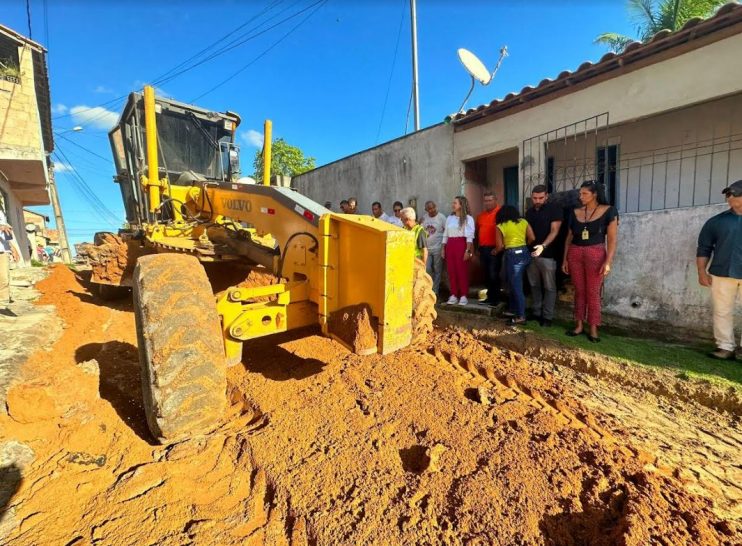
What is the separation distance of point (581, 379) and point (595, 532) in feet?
7.03

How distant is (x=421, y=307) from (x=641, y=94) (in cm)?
456

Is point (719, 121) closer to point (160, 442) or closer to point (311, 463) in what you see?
point (311, 463)

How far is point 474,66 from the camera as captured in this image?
23.6ft

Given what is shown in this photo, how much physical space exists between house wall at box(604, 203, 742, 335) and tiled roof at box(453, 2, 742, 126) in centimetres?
203

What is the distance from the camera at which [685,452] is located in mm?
2377

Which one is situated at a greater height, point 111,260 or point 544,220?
point 544,220

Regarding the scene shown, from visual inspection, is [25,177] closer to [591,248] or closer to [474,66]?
[474,66]

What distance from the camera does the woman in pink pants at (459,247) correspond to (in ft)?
18.6

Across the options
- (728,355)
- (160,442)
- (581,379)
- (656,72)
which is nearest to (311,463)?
(160,442)

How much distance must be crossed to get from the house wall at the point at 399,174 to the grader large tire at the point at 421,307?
183 inches

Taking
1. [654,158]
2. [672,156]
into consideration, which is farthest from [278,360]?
[672,156]

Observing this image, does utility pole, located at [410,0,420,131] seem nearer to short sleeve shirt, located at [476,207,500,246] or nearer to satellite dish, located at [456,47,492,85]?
satellite dish, located at [456,47,492,85]

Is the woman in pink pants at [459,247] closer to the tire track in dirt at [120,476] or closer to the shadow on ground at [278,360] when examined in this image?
the shadow on ground at [278,360]

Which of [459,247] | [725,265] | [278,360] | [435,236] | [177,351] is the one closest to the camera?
[177,351]
